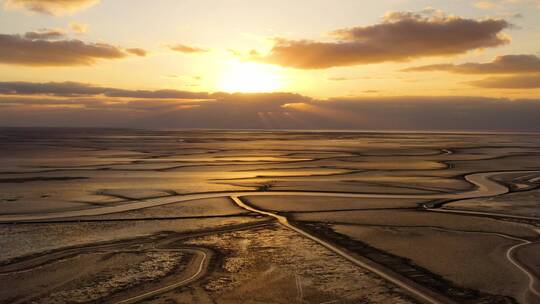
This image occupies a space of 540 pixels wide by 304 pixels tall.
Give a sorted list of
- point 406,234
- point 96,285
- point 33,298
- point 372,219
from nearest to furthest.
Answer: point 33,298
point 96,285
point 406,234
point 372,219

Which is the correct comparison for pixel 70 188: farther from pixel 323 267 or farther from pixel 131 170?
pixel 323 267

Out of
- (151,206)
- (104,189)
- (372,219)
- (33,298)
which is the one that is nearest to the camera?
(33,298)

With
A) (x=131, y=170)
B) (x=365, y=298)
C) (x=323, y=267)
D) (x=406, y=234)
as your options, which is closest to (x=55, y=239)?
(x=323, y=267)

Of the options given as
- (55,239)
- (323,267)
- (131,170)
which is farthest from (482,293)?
(131,170)

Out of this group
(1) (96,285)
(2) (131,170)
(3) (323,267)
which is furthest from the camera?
(2) (131,170)

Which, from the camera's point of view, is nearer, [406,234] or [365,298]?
[365,298]

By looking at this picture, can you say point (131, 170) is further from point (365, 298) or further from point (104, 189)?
point (365, 298)

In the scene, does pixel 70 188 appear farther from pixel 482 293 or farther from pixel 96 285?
pixel 482 293

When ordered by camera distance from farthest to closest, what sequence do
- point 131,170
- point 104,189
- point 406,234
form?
point 131,170
point 104,189
point 406,234

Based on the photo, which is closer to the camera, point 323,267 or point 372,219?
point 323,267
